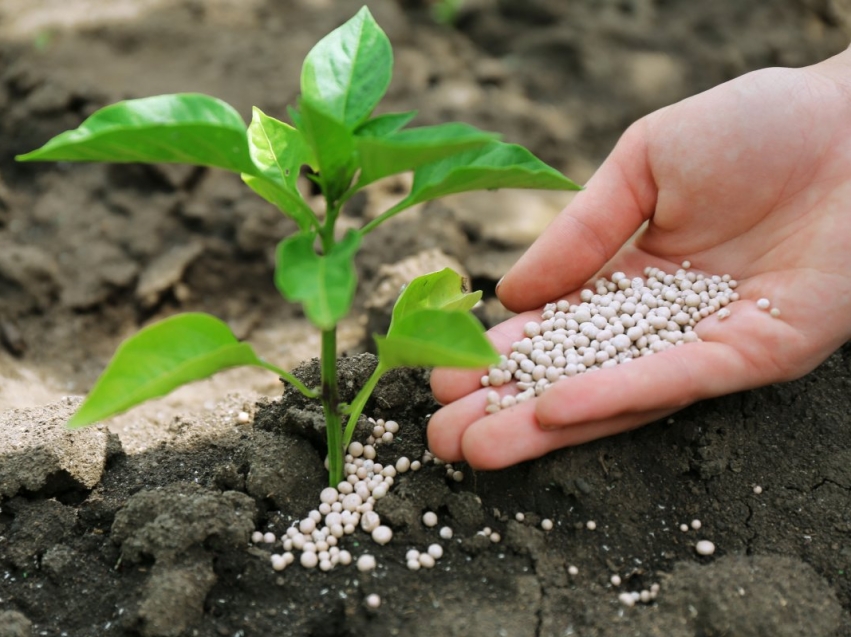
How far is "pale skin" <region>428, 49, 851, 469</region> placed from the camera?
1758 mm

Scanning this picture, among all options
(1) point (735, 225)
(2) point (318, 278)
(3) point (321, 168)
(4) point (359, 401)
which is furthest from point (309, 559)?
(1) point (735, 225)

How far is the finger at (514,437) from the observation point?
1.53 m

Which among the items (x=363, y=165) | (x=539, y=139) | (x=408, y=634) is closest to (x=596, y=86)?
(x=539, y=139)

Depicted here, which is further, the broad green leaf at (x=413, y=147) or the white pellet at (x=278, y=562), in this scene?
the white pellet at (x=278, y=562)

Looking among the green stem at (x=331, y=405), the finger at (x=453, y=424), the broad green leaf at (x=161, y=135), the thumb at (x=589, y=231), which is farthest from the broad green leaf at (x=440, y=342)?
Answer: the thumb at (x=589, y=231)

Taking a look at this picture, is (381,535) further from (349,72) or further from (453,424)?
(349,72)

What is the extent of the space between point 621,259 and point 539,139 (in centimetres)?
152

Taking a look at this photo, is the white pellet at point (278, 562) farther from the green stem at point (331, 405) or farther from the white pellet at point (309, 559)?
the green stem at point (331, 405)

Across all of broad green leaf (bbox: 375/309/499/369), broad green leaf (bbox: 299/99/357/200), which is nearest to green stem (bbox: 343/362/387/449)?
broad green leaf (bbox: 375/309/499/369)

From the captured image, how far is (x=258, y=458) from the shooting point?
1652 mm

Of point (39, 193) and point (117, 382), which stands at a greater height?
point (117, 382)

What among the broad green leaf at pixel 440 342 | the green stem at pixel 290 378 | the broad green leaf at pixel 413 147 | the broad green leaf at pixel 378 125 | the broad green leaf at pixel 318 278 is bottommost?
the green stem at pixel 290 378

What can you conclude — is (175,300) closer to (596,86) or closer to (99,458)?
(99,458)

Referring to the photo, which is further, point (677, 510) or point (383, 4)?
point (383, 4)
